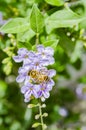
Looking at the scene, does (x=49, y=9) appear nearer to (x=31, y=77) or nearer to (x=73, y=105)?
(x=31, y=77)

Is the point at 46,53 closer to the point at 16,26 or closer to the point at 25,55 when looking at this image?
the point at 25,55

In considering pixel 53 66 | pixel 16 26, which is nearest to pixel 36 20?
pixel 16 26

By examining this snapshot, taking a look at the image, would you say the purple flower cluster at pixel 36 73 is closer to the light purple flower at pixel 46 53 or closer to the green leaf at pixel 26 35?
the light purple flower at pixel 46 53

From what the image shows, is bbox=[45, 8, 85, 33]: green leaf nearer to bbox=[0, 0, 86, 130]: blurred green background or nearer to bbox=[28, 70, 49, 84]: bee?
bbox=[0, 0, 86, 130]: blurred green background

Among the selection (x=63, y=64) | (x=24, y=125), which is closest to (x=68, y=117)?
(x=24, y=125)

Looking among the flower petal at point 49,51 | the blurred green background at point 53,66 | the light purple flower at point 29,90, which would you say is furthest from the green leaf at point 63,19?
the light purple flower at point 29,90
